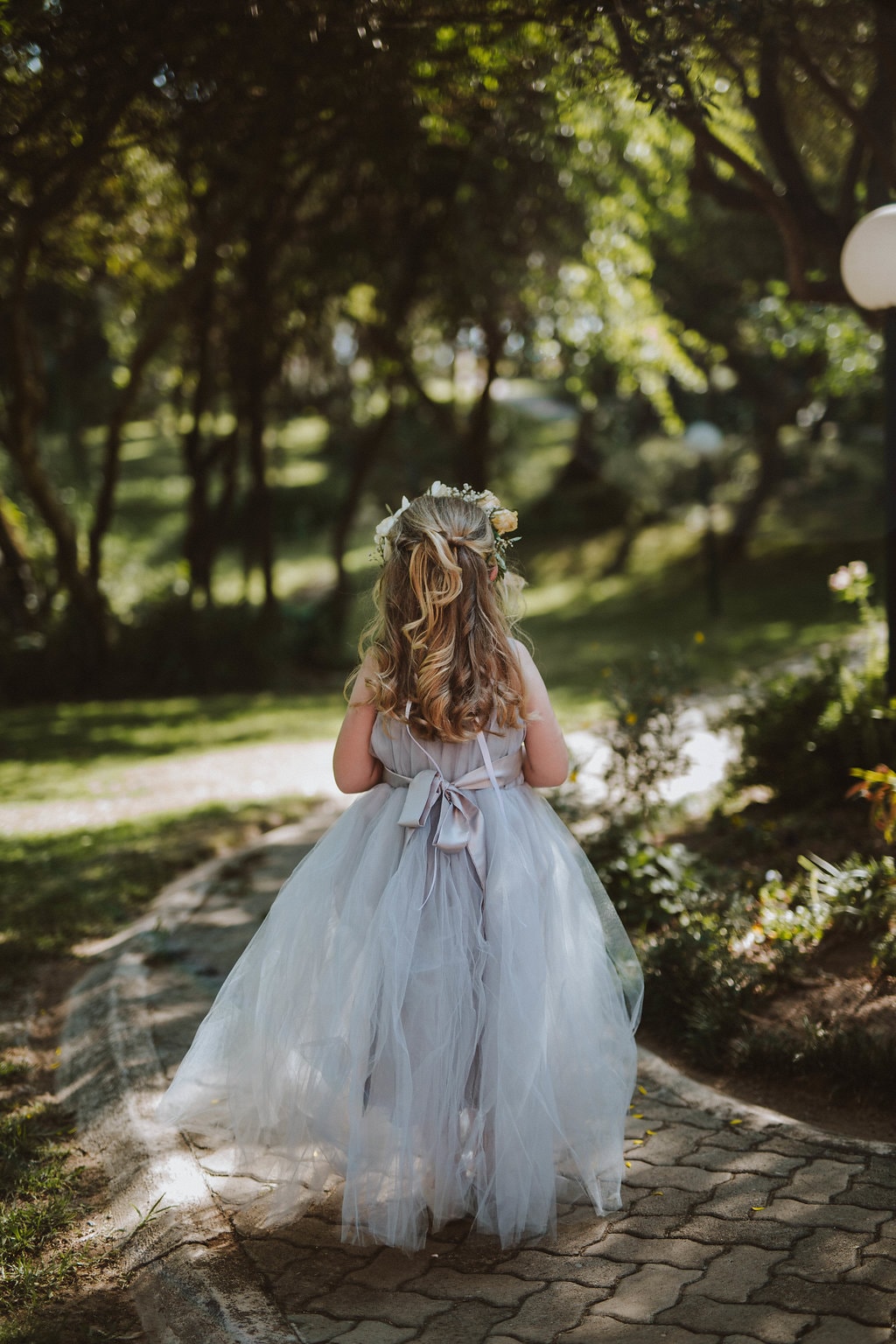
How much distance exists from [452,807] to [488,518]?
82 centimetres

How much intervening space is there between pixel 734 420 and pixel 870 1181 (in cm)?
2424

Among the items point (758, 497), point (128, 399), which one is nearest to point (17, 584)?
point (128, 399)

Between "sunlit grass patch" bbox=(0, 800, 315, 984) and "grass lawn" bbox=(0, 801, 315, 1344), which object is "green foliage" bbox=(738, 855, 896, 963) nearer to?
"grass lawn" bbox=(0, 801, 315, 1344)

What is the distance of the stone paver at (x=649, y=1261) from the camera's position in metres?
2.59

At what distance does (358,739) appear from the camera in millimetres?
3232

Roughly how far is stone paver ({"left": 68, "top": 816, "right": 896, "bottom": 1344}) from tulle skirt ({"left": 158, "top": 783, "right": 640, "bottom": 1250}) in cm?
9

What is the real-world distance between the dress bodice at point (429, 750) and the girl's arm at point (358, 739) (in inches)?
1.4

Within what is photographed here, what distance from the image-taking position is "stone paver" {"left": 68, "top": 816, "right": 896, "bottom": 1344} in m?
2.59

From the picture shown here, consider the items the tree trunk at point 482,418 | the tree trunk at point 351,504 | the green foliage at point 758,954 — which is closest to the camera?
the green foliage at point 758,954

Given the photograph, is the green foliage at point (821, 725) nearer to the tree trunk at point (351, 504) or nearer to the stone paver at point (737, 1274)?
the stone paver at point (737, 1274)

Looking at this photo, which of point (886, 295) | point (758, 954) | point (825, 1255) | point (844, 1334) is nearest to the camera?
point (844, 1334)

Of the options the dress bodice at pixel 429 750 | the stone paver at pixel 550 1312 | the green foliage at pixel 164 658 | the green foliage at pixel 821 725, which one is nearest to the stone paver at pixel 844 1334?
the stone paver at pixel 550 1312

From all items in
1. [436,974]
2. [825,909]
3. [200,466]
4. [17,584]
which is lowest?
[825,909]

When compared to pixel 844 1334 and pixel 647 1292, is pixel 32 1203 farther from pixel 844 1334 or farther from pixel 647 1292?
pixel 844 1334
